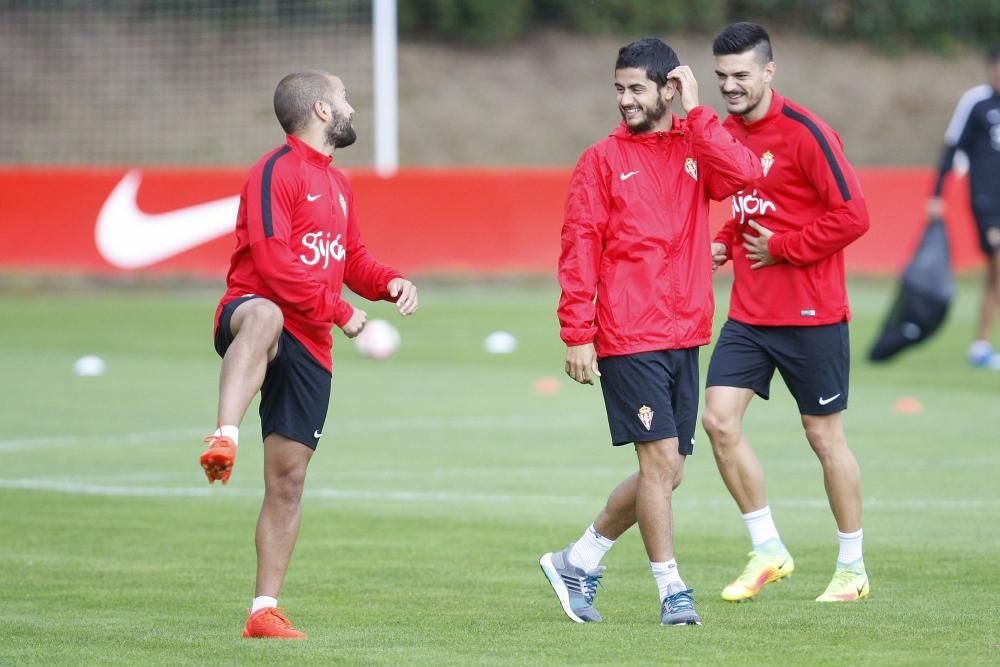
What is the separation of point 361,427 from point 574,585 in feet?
22.1

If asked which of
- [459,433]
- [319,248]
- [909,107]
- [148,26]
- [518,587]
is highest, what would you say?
[319,248]

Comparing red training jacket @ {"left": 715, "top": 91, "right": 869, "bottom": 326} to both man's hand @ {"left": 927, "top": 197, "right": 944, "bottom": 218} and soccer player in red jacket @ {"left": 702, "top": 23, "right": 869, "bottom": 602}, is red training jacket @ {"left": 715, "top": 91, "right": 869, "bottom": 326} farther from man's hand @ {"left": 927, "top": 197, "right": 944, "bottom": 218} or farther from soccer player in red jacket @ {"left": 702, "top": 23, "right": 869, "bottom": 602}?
man's hand @ {"left": 927, "top": 197, "right": 944, "bottom": 218}

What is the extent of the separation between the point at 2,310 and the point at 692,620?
18.7 metres

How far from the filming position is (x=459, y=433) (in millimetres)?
13656

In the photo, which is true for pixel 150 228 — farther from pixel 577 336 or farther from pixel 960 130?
pixel 577 336

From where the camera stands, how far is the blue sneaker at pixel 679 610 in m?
7.12

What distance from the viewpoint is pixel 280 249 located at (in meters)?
6.87

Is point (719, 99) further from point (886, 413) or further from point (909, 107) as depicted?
point (886, 413)

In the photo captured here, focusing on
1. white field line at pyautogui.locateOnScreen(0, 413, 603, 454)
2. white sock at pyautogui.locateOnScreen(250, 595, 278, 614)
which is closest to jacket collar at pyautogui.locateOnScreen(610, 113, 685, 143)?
white sock at pyautogui.locateOnScreen(250, 595, 278, 614)

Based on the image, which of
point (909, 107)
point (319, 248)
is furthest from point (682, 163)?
point (909, 107)

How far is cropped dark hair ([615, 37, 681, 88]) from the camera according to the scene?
7109 millimetres

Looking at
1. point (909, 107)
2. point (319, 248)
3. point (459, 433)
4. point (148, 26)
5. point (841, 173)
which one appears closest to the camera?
point (319, 248)

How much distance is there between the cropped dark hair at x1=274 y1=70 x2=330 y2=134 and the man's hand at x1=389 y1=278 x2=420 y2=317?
0.71 metres

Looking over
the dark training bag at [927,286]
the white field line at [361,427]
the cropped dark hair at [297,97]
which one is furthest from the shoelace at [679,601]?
the dark training bag at [927,286]
